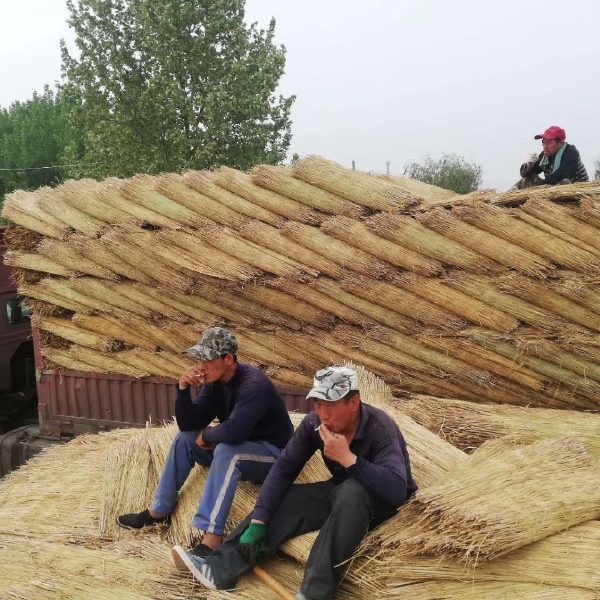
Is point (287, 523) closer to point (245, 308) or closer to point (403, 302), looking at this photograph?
point (403, 302)

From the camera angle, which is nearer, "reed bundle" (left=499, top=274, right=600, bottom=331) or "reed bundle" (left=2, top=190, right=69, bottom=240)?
"reed bundle" (left=499, top=274, right=600, bottom=331)

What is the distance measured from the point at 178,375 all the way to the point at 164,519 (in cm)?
262

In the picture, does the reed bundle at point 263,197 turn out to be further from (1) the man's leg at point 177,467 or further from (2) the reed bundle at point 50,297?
(1) the man's leg at point 177,467

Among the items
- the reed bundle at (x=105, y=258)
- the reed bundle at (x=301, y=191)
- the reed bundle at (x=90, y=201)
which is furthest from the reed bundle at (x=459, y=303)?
the reed bundle at (x=90, y=201)

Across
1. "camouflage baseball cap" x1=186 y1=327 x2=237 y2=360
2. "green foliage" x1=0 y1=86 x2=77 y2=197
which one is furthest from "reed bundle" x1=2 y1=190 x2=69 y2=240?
"green foliage" x1=0 y1=86 x2=77 y2=197

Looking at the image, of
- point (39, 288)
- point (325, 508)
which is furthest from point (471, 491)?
point (39, 288)

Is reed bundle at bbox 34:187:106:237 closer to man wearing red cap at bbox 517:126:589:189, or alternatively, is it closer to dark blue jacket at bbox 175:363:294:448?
dark blue jacket at bbox 175:363:294:448

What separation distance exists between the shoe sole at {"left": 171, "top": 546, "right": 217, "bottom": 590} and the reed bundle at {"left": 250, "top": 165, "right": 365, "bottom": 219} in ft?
11.3

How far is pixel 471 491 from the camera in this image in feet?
12.1

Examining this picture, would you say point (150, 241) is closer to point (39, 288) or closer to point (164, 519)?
point (39, 288)

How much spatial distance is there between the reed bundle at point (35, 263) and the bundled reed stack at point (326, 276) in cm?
2

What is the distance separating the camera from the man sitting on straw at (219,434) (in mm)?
4500

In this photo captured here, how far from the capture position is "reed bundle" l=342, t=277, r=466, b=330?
6133mm

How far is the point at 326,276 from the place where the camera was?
21.5 ft
